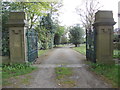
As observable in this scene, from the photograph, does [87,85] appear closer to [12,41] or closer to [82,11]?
[12,41]

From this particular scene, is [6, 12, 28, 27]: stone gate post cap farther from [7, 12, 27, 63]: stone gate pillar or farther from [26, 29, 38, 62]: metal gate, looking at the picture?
[26, 29, 38, 62]: metal gate

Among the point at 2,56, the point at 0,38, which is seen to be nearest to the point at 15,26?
the point at 0,38

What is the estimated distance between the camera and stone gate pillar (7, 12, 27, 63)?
598cm

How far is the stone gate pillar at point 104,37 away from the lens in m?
6.05

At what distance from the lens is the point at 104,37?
20.1 ft

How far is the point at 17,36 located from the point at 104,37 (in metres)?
4.33

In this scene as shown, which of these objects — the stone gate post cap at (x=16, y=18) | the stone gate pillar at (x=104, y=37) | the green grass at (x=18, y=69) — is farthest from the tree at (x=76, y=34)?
the green grass at (x=18, y=69)

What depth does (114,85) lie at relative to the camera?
141 inches

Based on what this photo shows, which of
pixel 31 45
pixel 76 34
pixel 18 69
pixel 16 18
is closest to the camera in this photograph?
pixel 18 69

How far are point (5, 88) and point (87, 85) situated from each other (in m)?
2.40

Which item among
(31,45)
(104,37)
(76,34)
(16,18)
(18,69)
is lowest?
(18,69)

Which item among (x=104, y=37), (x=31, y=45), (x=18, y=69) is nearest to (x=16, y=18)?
(x=31, y=45)

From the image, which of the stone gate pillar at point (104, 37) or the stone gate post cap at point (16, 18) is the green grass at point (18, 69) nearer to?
the stone gate post cap at point (16, 18)

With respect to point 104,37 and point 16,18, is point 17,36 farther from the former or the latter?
point 104,37
